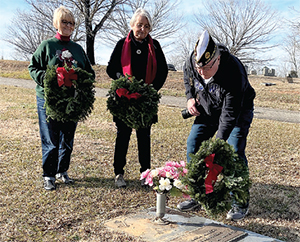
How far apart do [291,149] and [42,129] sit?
5.17 metres

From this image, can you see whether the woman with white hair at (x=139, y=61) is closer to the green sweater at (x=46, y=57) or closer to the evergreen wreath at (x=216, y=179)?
the green sweater at (x=46, y=57)

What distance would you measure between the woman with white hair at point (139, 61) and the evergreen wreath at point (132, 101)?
203mm

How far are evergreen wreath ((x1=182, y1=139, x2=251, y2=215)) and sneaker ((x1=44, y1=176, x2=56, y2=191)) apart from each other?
2.03 metres

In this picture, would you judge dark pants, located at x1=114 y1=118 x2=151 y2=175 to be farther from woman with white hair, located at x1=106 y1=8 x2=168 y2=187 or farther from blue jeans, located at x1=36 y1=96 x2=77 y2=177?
blue jeans, located at x1=36 y1=96 x2=77 y2=177

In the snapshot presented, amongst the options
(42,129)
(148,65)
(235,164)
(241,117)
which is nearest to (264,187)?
(241,117)

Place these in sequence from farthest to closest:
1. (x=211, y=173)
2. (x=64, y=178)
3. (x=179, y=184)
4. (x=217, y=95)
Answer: (x=64, y=178)
(x=217, y=95)
(x=179, y=184)
(x=211, y=173)

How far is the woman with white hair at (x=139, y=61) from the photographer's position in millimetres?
4215

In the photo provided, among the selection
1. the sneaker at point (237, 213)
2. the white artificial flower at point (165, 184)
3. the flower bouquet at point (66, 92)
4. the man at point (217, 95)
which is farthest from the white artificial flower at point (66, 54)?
the sneaker at point (237, 213)

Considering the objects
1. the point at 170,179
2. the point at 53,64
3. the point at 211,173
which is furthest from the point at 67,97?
the point at 211,173

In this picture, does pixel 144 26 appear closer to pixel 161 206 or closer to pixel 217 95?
pixel 217 95

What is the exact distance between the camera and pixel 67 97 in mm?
4105

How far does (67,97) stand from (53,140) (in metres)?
0.60

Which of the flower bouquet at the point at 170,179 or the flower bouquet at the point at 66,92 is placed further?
the flower bouquet at the point at 66,92

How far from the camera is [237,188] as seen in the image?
2.91 metres
